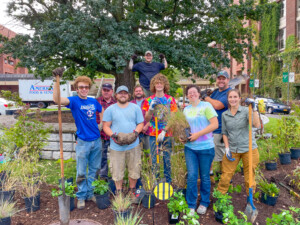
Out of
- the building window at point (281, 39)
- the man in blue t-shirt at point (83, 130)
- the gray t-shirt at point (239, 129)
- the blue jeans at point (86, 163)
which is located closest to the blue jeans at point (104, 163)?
the blue jeans at point (86, 163)

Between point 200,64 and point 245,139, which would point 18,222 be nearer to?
point 245,139

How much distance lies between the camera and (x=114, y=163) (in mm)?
3297

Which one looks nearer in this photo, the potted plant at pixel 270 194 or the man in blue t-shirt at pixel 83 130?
the potted plant at pixel 270 194

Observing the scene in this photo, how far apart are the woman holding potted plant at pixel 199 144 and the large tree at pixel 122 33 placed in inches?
136

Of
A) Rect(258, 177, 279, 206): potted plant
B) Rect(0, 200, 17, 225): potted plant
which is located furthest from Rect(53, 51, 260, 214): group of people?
Rect(0, 200, 17, 225): potted plant

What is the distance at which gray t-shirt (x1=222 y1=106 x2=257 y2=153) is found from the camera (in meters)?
3.14

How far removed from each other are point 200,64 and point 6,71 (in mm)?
43694

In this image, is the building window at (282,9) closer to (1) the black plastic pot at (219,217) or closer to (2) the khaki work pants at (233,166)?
(2) the khaki work pants at (233,166)

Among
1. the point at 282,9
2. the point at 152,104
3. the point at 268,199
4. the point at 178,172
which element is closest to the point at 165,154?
the point at 178,172

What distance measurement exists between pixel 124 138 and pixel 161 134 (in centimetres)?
52

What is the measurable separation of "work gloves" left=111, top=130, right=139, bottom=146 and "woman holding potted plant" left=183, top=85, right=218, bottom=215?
754 mm

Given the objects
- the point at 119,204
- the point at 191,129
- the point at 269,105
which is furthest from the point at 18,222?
the point at 269,105

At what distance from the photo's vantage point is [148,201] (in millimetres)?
3305

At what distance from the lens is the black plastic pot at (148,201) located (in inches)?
127
